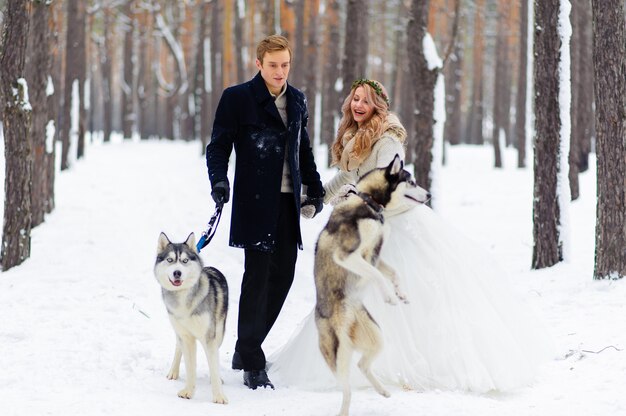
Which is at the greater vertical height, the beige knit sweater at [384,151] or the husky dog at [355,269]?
the beige knit sweater at [384,151]

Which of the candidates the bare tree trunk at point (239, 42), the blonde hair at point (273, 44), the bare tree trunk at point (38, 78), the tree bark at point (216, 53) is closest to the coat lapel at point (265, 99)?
the blonde hair at point (273, 44)

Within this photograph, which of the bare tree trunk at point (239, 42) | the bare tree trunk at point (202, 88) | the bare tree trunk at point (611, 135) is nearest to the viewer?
the bare tree trunk at point (611, 135)

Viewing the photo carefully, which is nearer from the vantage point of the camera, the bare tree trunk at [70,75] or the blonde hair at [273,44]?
the blonde hair at [273,44]

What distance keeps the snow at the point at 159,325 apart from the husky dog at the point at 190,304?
23 centimetres

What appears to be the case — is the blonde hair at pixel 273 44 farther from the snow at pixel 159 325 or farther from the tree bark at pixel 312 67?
the tree bark at pixel 312 67

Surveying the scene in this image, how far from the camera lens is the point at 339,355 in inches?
160

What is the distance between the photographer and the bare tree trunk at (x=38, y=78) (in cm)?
1023

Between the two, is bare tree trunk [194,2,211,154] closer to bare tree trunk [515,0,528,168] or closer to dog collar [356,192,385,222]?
bare tree trunk [515,0,528,168]

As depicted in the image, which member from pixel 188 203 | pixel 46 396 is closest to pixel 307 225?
pixel 188 203

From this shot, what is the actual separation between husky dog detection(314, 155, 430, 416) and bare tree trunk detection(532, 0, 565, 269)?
481cm

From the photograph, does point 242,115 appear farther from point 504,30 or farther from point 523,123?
point 504,30

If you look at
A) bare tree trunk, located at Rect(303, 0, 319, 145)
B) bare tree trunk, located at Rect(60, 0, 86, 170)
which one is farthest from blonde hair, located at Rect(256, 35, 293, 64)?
bare tree trunk, located at Rect(60, 0, 86, 170)

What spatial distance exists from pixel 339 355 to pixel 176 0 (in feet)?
108

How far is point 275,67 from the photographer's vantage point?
15.9 ft
